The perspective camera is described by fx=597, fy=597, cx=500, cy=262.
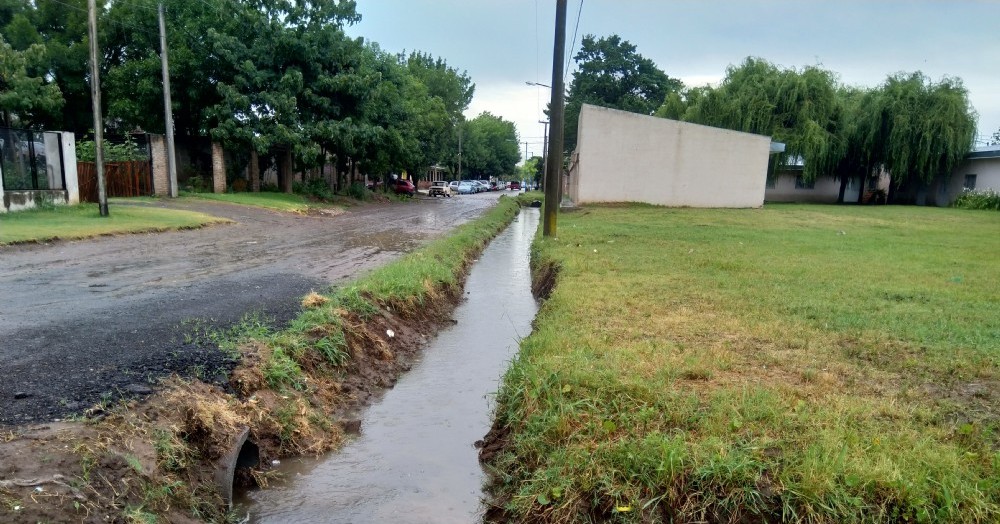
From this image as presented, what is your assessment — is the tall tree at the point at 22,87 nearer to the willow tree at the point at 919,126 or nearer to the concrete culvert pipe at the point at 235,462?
the concrete culvert pipe at the point at 235,462

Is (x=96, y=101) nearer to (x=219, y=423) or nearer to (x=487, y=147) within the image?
(x=219, y=423)

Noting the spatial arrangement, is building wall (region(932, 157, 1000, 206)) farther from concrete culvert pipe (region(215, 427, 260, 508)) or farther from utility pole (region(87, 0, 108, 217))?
utility pole (region(87, 0, 108, 217))

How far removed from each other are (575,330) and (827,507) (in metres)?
3.22

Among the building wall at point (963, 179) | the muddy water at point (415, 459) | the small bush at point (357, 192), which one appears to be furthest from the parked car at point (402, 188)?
the muddy water at point (415, 459)

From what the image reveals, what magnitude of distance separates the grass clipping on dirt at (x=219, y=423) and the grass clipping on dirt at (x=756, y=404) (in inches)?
69.6

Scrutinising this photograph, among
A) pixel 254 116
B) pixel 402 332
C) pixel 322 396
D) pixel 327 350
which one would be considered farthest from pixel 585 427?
pixel 254 116

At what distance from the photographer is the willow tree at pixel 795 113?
32.6m

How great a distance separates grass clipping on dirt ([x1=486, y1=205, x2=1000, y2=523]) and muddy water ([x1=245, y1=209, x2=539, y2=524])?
15.3 inches

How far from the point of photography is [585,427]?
13.0ft

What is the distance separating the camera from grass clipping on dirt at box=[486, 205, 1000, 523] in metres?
3.25

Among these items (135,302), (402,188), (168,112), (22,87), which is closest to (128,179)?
(168,112)

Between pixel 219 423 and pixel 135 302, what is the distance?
367cm

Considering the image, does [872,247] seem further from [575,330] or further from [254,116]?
[254,116]

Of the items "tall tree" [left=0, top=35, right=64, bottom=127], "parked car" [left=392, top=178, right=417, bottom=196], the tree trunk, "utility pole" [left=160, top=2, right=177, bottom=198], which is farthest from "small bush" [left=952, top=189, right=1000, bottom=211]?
"tall tree" [left=0, top=35, right=64, bottom=127]
